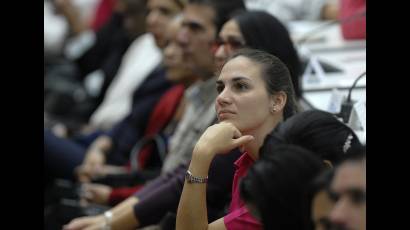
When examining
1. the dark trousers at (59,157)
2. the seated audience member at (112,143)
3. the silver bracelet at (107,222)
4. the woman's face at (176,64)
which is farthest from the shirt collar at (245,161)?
the dark trousers at (59,157)

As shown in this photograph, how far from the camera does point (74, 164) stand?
12.1 ft

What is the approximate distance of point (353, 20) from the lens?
3.06 metres

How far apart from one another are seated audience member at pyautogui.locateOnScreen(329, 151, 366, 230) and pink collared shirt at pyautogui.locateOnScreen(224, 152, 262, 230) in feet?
1.17

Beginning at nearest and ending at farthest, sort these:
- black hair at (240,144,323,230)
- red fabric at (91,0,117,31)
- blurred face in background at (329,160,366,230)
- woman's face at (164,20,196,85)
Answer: blurred face in background at (329,160,366,230) < black hair at (240,144,323,230) < woman's face at (164,20,196,85) < red fabric at (91,0,117,31)

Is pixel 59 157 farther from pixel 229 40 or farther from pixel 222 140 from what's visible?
pixel 222 140

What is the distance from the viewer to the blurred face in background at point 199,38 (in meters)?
2.97

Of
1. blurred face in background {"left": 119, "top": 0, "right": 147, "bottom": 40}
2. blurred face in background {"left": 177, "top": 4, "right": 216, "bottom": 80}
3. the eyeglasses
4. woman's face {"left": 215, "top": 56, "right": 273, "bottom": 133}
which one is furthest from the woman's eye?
blurred face in background {"left": 119, "top": 0, "right": 147, "bottom": 40}

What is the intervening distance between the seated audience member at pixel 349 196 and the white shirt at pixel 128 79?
269 cm

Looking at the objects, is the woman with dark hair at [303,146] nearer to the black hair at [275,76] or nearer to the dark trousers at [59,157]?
the black hair at [275,76]

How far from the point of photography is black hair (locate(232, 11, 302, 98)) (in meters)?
2.35

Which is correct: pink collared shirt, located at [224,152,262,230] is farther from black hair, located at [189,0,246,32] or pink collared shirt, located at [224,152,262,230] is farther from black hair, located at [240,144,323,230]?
black hair, located at [189,0,246,32]

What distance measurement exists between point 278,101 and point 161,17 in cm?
207
